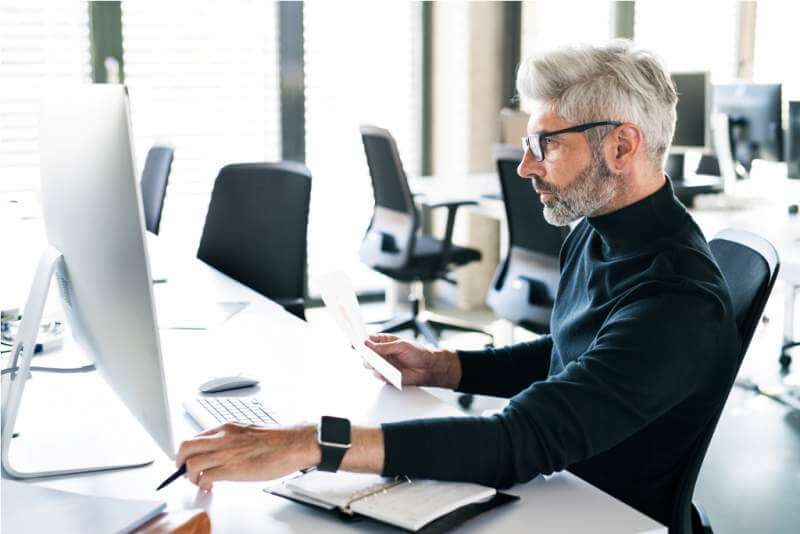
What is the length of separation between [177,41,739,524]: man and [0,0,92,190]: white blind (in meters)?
3.35

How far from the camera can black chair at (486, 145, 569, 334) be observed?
341 cm

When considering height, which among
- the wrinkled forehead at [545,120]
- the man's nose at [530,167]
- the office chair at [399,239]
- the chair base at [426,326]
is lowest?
the chair base at [426,326]

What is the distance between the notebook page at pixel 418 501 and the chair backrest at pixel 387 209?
113 inches

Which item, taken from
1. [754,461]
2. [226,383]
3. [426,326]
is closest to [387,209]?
[426,326]

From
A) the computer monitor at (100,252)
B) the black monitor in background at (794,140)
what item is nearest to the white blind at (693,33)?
the black monitor in background at (794,140)

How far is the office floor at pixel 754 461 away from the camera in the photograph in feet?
9.02

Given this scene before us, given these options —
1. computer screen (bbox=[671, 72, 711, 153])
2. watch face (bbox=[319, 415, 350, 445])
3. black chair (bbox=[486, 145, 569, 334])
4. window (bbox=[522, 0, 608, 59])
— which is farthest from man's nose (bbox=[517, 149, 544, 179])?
window (bbox=[522, 0, 608, 59])

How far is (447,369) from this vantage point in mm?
1753

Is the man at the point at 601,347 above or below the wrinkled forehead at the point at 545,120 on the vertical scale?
below

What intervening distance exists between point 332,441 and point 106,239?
1.30 ft

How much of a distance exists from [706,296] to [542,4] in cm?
419

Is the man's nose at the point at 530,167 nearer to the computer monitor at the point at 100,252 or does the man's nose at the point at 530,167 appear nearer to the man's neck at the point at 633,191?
the man's neck at the point at 633,191

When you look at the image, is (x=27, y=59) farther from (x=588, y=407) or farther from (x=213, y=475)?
(x=588, y=407)

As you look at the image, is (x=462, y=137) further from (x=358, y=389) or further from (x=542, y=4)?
(x=358, y=389)
